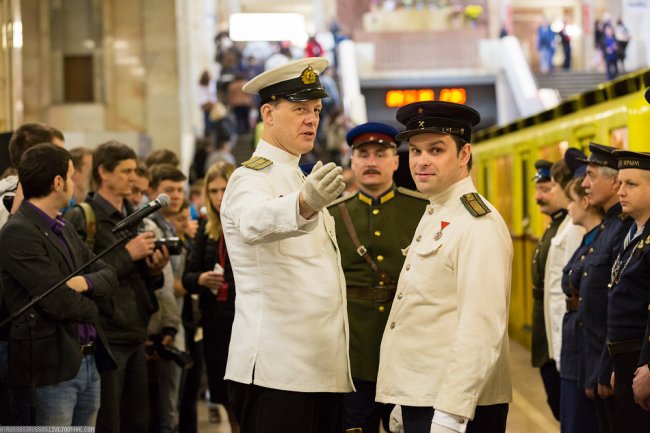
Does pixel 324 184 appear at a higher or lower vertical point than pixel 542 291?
higher

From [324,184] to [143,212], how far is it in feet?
5.00

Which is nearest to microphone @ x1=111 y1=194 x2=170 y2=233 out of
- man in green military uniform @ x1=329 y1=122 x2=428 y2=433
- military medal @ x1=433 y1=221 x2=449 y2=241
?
man in green military uniform @ x1=329 y1=122 x2=428 y2=433

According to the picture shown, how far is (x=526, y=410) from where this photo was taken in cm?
952

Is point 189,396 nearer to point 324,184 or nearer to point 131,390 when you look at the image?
point 131,390

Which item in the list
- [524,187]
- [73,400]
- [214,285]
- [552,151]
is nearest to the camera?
[73,400]

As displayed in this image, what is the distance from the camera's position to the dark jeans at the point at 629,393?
516cm

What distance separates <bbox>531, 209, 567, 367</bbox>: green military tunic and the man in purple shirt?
145 inches

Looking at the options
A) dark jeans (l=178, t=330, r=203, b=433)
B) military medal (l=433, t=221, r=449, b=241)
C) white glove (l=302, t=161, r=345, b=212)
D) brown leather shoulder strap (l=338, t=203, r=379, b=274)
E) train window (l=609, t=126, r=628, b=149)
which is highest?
white glove (l=302, t=161, r=345, b=212)

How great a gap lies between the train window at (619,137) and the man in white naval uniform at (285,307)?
480 cm

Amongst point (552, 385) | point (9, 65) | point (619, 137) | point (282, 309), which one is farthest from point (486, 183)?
point (282, 309)

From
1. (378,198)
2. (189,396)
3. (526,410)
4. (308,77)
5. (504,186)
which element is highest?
(308,77)

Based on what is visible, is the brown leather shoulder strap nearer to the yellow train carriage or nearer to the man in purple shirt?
the man in purple shirt

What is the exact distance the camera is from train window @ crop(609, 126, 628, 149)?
28.0 ft

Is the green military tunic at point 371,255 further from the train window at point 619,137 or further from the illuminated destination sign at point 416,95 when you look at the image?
the illuminated destination sign at point 416,95
